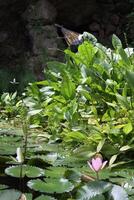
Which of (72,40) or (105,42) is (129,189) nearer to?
(72,40)

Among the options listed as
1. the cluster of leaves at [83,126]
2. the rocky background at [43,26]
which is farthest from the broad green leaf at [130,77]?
the rocky background at [43,26]

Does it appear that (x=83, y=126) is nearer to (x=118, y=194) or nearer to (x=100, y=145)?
(x=100, y=145)

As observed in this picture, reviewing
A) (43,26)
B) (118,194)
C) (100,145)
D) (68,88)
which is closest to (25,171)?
(118,194)

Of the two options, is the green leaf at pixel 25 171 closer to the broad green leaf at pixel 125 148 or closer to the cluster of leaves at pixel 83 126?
the cluster of leaves at pixel 83 126

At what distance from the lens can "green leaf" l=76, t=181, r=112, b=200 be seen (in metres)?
0.74

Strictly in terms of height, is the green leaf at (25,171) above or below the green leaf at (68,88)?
below

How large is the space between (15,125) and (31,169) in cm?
132

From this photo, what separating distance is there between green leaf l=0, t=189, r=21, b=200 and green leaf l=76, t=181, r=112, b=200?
11 centimetres

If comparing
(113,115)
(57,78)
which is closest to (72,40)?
(57,78)

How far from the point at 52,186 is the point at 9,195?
91 millimetres

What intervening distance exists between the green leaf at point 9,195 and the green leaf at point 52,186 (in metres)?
0.03

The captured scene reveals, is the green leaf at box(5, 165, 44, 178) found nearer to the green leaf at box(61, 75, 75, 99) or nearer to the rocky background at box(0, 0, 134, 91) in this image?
the green leaf at box(61, 75, 75, 99)

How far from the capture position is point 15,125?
2178mm

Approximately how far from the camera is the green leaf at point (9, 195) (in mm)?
733
